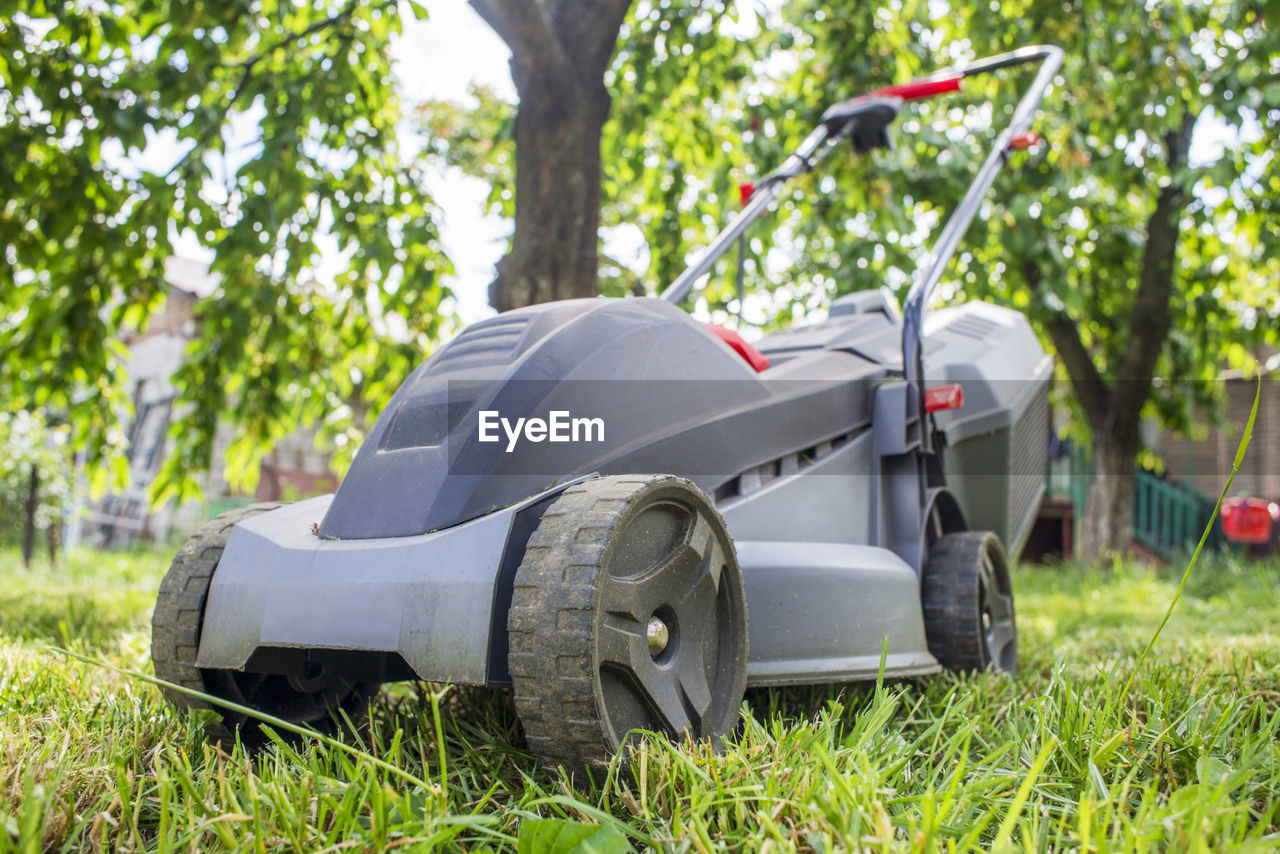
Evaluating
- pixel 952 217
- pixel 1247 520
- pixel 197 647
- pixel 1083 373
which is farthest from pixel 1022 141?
pixel 1083 373

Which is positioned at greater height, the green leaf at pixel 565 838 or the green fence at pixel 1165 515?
the green leaf at pixel 565 838

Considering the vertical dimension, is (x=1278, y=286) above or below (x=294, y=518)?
above

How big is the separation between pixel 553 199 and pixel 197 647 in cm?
217

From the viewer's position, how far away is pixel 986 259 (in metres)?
5.94

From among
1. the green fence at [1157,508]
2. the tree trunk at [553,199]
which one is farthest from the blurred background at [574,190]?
the green fence at [1157,508]

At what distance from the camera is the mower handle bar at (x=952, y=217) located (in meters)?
2.34

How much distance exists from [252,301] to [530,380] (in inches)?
123

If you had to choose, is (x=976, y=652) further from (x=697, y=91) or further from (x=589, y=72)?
(x=697, y=91)

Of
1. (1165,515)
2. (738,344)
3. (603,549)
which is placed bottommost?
(1165,515)

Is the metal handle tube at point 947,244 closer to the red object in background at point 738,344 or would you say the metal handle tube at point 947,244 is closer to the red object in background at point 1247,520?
the red object in background at point 738,344

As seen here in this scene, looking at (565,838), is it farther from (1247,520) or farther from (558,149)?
(1247,520)

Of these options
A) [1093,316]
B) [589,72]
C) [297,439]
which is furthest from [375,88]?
[297,439]

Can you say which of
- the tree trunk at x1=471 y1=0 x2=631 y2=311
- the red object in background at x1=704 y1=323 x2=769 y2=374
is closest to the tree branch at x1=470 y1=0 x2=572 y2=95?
the tree trunk at x1=471 y1=0 x2=631 y2=311

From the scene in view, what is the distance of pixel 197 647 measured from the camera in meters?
1.55
